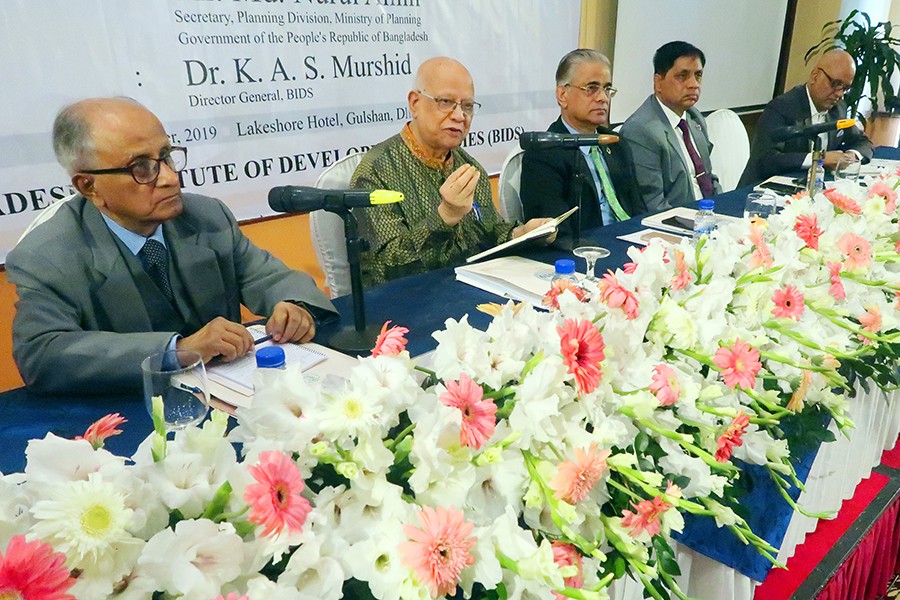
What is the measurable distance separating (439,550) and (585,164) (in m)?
2.25

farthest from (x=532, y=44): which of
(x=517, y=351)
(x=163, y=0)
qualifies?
(x=517, y=351)

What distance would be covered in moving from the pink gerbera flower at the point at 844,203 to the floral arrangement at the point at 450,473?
2.09 feet

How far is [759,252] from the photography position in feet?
3.31

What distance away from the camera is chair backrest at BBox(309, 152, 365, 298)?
188cm

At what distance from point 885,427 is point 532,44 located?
2609mm

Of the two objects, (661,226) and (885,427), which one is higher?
(661,226)

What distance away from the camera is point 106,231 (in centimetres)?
143

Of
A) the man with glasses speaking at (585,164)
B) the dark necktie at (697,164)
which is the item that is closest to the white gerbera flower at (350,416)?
the man with glasses speaking at (585,164)

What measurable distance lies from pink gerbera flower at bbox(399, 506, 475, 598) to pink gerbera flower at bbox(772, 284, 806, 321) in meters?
0.63

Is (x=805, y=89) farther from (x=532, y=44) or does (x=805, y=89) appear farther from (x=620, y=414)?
(x=620, y=414)

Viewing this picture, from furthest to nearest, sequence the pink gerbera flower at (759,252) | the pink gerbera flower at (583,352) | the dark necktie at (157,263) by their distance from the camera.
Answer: the dark necktie at (157,263)
the pink gerbera flower at (759,252)
the pink gerbera flower at (583,352)

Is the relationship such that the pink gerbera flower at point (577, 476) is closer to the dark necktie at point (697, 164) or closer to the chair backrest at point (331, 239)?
the chair backrest at point (331, 239)

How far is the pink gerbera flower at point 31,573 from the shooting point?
39 cm

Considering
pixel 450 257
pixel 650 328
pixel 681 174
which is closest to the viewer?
pixel 650 328
